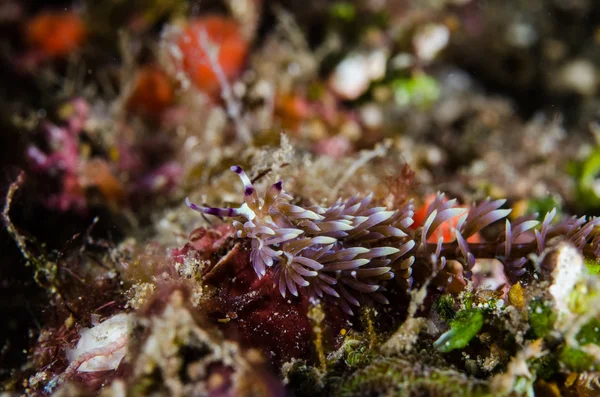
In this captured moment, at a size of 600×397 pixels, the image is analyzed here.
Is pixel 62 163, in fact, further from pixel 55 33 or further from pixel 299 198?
pixel 299 198

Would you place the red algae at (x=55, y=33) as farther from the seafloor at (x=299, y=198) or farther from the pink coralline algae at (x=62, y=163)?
the pink coralline algae at (x=62, y=163)

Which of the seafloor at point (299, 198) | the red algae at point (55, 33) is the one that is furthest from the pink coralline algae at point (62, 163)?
the red algae at point (55, 33)

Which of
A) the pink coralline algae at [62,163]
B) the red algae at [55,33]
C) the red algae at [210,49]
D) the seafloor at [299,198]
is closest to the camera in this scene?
the seafloor at [299,198]

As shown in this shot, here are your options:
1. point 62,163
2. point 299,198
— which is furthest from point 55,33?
point 299,198

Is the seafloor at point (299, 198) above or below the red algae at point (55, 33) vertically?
below

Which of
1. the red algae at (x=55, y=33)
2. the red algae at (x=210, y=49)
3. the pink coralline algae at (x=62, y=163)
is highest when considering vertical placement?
the red algae at (x=55, y=33)

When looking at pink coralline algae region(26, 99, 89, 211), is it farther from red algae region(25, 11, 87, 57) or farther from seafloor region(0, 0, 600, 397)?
red algae region(25, 11, 87, 57)

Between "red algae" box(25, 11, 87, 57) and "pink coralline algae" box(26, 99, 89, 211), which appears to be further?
"red algae" box(25, 11, 87, 57)

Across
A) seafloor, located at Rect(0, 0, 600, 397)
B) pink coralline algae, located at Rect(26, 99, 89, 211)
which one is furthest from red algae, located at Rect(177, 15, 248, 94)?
pink coralline algae, located at Rect(26, 99, 89, 211)
